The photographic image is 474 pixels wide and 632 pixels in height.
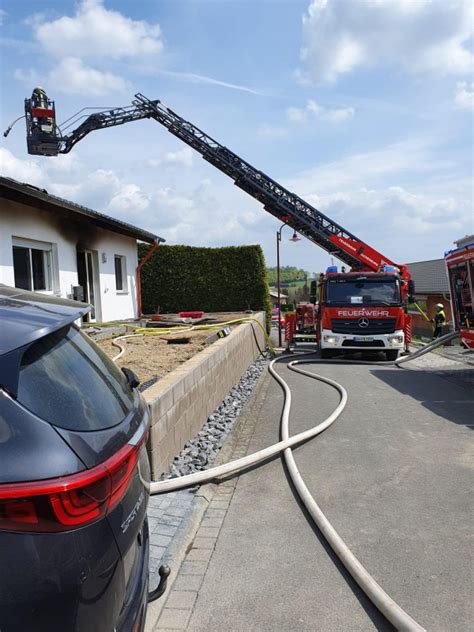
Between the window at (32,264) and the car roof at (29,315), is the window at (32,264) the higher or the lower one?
the higher one

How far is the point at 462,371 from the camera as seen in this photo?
11602mm

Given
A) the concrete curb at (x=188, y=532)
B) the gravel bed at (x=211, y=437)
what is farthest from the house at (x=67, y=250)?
the concrete curb at (x=188, y=532)

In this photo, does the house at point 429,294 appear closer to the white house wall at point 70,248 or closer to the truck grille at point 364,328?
the truck grille at point 364,328

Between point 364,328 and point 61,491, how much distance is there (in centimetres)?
1313

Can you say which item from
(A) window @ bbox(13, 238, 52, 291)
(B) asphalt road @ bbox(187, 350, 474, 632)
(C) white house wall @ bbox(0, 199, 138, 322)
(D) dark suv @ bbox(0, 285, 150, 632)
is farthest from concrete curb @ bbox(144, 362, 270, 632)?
(A) window @ bbox(13, 238, 52, 291)

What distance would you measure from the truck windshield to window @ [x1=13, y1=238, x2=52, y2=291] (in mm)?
7483

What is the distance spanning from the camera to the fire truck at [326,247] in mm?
14031

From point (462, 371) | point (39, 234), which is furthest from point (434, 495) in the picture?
point (39, 234)

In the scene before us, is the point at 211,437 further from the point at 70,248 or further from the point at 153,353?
the point at 70,248

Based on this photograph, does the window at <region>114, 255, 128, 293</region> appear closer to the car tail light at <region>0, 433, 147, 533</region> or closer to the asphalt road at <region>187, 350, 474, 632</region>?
the asphalt road at <region>187, 350, 474, 632</region>

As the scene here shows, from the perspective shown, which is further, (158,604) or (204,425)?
(204,425)

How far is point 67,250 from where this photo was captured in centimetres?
1223

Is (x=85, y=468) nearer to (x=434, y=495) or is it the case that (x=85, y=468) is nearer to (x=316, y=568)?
(x=316, y=568)

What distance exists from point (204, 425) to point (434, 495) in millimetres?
3182
